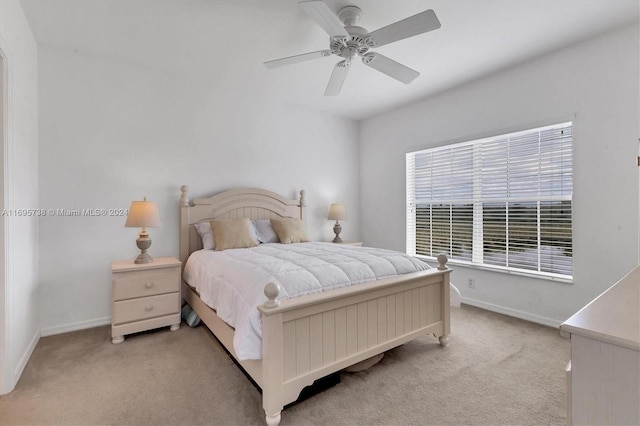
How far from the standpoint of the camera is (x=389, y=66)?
7.98 feet

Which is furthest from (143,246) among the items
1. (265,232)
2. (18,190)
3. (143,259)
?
(265,232)

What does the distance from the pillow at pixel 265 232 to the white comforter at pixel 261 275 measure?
2.26 ft

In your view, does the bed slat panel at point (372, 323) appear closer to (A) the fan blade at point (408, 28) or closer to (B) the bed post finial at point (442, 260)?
(B) the bed post finial at point (442, 260)

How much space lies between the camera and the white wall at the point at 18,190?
6.06 feet

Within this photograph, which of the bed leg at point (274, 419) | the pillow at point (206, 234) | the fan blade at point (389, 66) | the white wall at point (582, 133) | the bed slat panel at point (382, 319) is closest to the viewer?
the bed leg at point (274, 419)

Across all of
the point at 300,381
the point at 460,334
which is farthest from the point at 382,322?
the point at 460,334

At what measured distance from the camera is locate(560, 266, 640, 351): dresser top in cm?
64

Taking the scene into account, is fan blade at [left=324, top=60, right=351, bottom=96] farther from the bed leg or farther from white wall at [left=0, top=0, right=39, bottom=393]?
the bed leg

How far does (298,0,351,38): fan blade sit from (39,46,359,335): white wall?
176cm

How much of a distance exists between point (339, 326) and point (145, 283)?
185 cm

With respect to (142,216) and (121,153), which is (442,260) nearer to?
(142,216)

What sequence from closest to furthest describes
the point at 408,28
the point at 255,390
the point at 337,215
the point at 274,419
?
the point at 274,419 → the point at 255,390 → the point at 408,28 → the point at 337,215

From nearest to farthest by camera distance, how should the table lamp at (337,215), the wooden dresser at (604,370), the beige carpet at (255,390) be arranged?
1. the wooden dresser at (604,370)
2. the beige carpet at (255,390)
3. the table lamp at (337,215)

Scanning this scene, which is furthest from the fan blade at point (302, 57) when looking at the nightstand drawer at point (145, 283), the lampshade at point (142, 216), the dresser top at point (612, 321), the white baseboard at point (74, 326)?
the white baseboard at point (74, 326)
